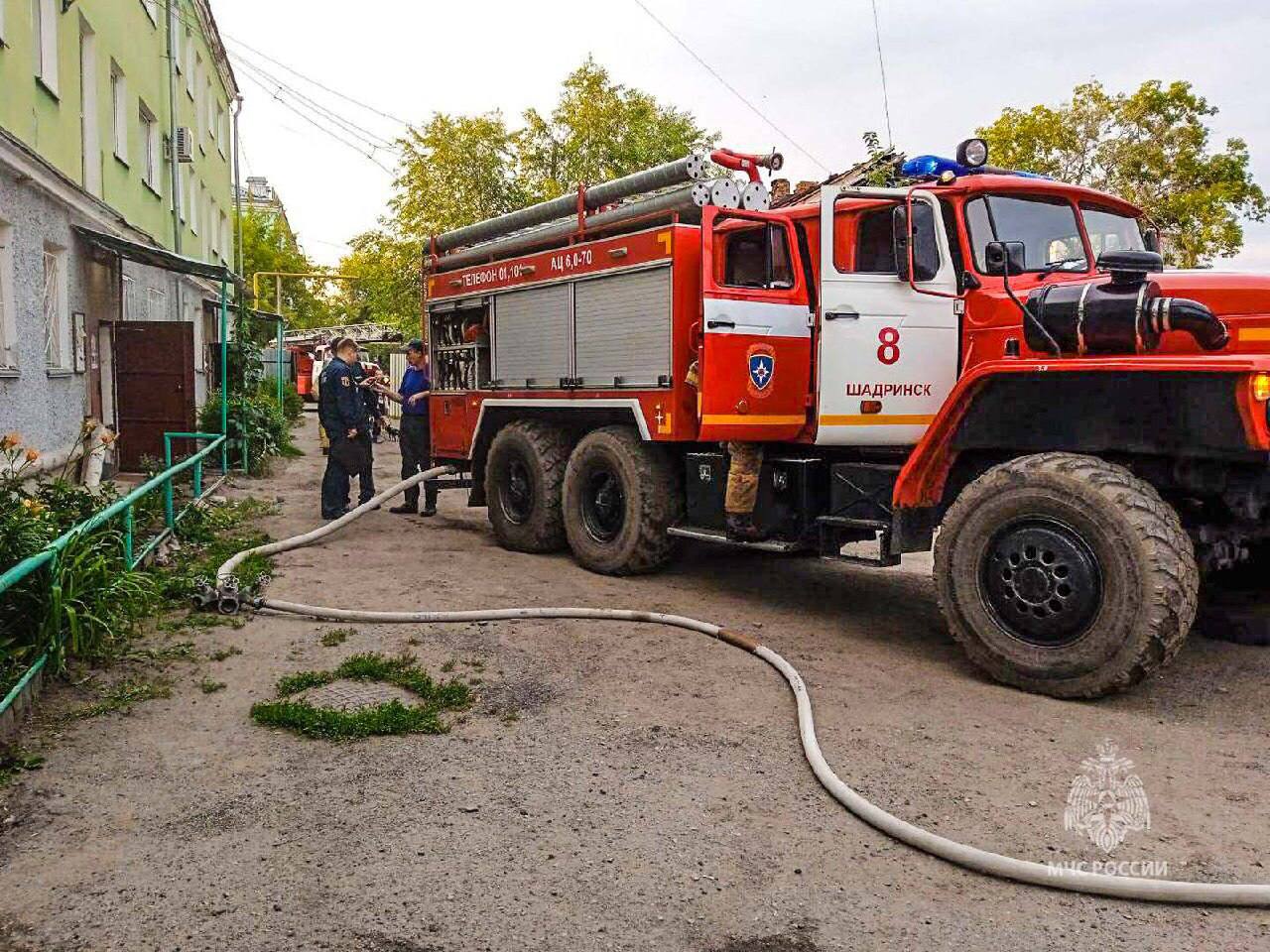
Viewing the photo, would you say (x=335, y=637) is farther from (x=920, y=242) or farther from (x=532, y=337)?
(x=920, y=242)

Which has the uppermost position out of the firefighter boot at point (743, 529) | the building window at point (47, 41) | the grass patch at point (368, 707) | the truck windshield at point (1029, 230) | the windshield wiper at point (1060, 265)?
the building window at point (47, 41)

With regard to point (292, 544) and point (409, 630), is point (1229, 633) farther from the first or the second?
point (292, 544)

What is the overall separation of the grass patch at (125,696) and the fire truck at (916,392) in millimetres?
3454

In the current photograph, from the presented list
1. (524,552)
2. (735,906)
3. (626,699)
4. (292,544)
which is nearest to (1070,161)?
(524,552)

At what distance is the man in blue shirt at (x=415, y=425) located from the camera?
36.3ft

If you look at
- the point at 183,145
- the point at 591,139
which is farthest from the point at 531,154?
the point at 183,145

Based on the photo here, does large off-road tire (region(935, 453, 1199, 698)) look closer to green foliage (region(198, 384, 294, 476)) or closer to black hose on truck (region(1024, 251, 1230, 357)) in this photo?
black hose on truck (region(1024, 251, 1230, 357))

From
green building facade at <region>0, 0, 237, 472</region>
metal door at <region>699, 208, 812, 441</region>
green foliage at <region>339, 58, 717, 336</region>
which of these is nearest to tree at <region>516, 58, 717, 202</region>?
green foliage at <region>339, 58, 717, 336</region>

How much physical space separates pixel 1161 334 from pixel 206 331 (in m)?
20.8

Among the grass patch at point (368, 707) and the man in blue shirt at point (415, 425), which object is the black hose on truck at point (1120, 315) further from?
the man in blue shirt at point (415, 425)

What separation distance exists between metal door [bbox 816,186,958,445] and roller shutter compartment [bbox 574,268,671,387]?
4.39 ft

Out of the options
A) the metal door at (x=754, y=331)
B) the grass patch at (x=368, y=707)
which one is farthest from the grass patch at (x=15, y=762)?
the metal door at (x=754, y=331)

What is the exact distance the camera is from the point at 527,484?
8.98 metres

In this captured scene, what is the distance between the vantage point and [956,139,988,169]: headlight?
6109 mm
